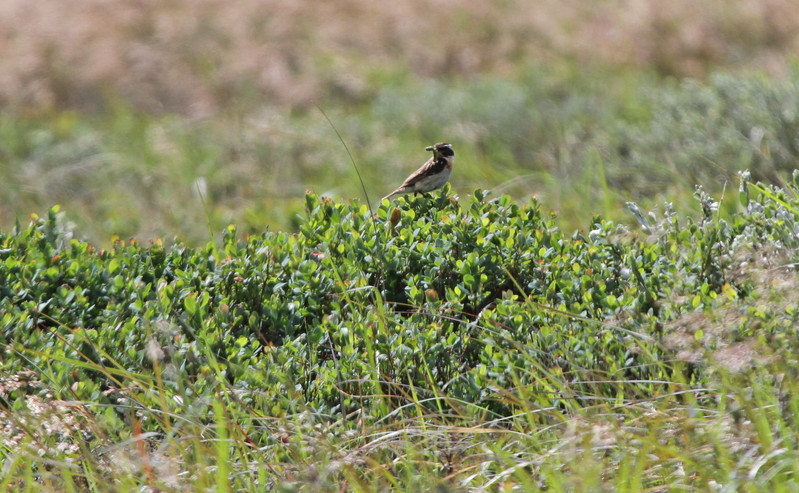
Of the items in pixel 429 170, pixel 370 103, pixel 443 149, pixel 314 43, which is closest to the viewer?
pixel 429 170

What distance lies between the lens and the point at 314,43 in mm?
13242

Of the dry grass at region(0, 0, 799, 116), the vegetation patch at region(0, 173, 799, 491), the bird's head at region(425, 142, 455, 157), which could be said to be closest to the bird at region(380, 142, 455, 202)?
the bird's head at region(425, 142, 455, 157)

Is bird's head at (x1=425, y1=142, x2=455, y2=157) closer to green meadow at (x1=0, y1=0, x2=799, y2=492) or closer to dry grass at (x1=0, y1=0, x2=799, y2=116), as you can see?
green meadow at (x1=0, y1=0, x2=799, y2=492)

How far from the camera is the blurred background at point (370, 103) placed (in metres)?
7.06

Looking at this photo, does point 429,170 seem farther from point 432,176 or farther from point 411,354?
point 411,354

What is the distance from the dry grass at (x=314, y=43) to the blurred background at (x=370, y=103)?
4 centimetres

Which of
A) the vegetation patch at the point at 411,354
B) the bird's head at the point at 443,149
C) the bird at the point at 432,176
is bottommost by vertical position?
the vegetation patch at the point at 411,354

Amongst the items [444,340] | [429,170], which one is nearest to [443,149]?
[429,170]

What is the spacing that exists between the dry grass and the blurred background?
0.12ft

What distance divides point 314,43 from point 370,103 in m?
2.29

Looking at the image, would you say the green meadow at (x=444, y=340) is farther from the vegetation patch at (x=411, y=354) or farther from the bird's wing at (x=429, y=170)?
the bird's wing at (x=429, y=170)

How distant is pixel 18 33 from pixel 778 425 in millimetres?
14295

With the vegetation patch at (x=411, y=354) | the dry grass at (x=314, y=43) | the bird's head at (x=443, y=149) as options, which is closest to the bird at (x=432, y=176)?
the bird's head at (x=443, y=149)

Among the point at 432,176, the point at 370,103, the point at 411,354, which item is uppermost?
the point at 432,176
